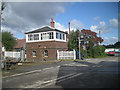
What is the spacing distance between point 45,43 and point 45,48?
3.30ft

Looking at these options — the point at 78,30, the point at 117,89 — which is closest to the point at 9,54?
the point at 78,30

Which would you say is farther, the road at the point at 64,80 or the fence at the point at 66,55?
the fence at the point at 66,55

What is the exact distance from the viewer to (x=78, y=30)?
33.3m

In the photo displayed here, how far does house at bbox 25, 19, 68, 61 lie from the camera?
955 inches

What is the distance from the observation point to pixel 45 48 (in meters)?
24.9

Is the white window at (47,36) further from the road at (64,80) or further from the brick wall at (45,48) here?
the road at (64,80)

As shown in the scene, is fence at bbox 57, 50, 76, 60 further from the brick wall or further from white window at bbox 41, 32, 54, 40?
white window at bbox 41, 32, 54, 40

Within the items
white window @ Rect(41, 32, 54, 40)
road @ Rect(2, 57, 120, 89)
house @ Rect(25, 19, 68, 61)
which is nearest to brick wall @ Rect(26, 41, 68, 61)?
house @ Rect(25, 19, 68, 61)

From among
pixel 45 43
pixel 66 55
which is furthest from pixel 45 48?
pixel 66 55

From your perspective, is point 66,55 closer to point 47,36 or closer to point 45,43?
point 45,43

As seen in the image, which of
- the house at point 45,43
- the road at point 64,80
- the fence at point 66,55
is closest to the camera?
the road at point 64,80

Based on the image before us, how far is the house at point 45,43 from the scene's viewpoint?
2425 centimetres

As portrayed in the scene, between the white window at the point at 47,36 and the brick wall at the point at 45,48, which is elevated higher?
the white window at the point at 47,36

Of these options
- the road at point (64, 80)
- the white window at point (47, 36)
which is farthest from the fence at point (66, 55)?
the road at point (64, 80)
